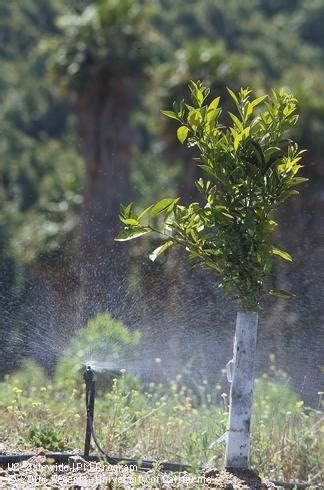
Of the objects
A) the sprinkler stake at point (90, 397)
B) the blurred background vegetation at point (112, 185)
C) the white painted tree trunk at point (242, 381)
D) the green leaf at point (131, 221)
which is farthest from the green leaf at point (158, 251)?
the blurred background vegetation at point (112, 185)

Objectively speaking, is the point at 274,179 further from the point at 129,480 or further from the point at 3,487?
the point at 3,487

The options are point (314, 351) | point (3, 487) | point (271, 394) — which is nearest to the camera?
point (3, 487)

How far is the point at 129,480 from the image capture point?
3588mm

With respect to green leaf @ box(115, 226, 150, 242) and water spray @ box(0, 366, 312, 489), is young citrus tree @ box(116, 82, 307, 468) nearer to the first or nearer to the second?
green leaf @ box(115, 226, 150, 242)

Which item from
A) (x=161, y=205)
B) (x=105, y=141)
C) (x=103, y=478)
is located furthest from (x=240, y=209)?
(x=105, y=141)

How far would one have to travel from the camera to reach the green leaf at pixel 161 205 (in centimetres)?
364

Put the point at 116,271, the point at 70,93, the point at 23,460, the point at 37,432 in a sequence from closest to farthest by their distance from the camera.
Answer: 1. the point at 23,460
2. the point at 37,432
3. the point at 116,271
4. the point at 70,93

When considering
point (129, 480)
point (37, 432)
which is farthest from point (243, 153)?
point (37, 432)

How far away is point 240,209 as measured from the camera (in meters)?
3.72

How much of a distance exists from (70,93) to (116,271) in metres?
8.85

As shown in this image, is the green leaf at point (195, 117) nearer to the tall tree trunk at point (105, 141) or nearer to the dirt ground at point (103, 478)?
the dirt ground at point (103, 478)

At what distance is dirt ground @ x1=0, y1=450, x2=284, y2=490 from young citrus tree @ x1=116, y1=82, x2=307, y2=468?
0.11 m

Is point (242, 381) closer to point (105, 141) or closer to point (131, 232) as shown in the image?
point (131, 232)

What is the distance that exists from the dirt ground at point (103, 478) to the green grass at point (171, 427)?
0.26 m
